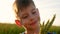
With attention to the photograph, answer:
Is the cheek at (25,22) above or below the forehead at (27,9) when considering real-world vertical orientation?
below

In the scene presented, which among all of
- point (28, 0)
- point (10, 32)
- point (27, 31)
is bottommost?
point (10, 32)

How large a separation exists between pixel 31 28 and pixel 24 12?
74 millimetres


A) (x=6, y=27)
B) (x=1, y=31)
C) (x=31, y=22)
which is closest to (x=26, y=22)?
(x=31, y=22)

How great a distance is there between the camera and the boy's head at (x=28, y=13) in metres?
0.71

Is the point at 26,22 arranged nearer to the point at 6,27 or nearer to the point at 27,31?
the point at 27,31

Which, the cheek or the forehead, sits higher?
the forehead

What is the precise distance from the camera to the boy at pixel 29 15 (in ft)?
2.32

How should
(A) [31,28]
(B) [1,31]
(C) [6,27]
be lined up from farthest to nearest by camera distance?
(C) [6,27] → (B) [1,31] → (A) [31,28]

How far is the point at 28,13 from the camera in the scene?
0.72 metres

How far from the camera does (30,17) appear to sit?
71cm

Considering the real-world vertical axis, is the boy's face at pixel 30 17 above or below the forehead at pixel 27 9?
below

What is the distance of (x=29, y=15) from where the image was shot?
2.35 ft

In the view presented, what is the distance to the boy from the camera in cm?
71

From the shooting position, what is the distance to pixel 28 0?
2.36 ft
